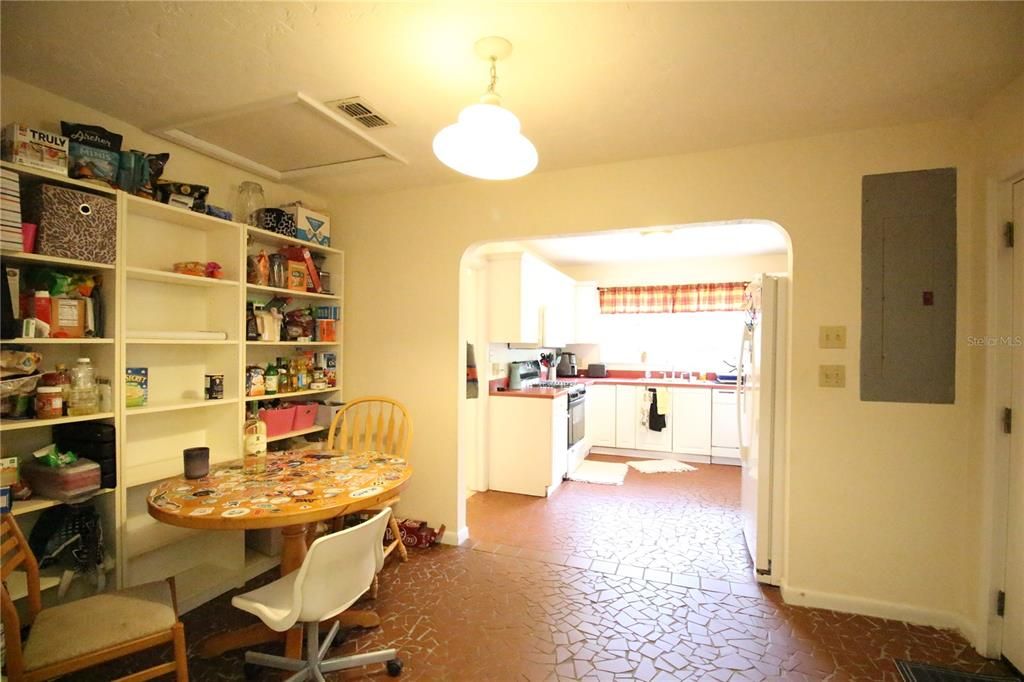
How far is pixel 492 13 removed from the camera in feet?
4.62

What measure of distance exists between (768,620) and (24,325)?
3349 mm

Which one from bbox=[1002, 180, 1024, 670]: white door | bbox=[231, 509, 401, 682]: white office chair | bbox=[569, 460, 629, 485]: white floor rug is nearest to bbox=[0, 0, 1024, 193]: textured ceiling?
bbox=[1002, 180, 1024, 670]: white door

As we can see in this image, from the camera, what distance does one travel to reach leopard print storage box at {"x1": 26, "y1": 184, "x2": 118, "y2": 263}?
1.72m

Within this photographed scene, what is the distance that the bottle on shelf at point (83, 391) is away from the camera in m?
1.85

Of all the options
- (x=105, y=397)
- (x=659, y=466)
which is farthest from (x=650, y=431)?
(x=105, y=397)

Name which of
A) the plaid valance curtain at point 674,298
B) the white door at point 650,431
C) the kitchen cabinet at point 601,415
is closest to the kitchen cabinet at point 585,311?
the plaid valance curtain at point 674,298

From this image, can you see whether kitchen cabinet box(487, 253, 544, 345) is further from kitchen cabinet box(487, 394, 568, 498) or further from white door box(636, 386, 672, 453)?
white door box(636, 386, 672, 453)

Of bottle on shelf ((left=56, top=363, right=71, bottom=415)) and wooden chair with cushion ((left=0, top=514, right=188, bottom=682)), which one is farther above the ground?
bottle on shelf ((left=56, top=363, right=71, bottom=415))

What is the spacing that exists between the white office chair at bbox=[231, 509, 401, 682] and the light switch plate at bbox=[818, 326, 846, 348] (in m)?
2.15

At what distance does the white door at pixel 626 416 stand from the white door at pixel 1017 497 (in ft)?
11.1

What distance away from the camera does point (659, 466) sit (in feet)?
15.8

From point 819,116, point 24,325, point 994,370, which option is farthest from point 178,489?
point 994,370

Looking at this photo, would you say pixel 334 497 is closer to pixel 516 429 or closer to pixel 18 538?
pixel 18 538

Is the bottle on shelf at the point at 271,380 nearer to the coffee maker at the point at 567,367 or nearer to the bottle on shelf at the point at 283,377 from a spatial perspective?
the bottle on shelf at the point at 283,377
